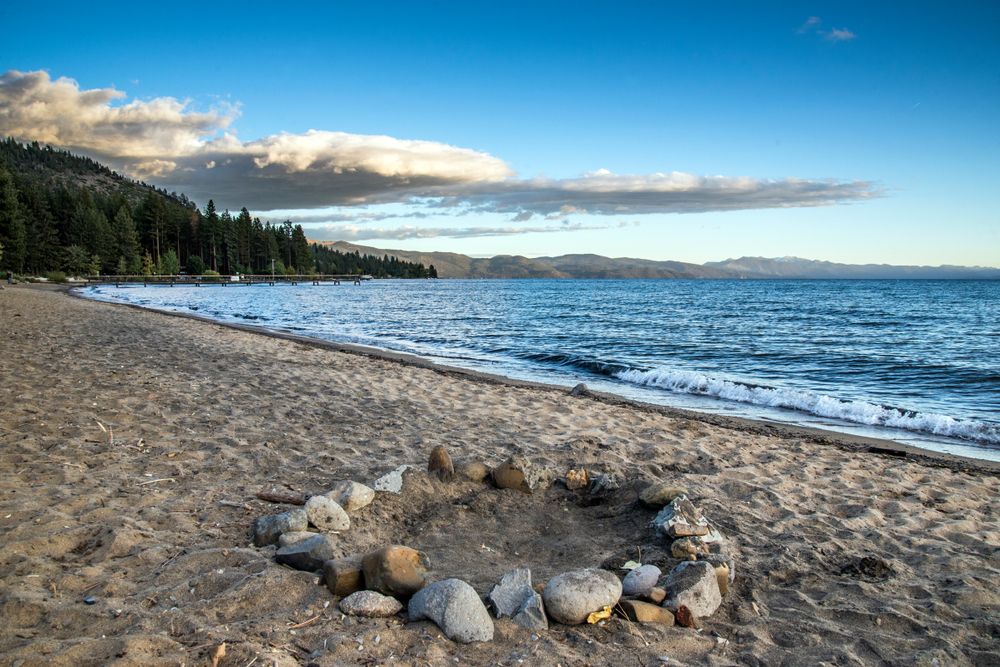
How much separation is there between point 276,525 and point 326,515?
43 cm

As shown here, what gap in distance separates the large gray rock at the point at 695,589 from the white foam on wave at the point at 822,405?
383 inches

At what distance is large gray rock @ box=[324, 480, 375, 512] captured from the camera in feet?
18.0

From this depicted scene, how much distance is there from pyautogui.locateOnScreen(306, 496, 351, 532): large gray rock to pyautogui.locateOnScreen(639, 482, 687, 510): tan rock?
2850 millimetres

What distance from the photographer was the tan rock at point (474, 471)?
21.3ft

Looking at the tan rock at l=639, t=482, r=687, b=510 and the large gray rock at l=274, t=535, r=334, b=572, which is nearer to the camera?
the large gray rock at l=274, t=535, r=334, b=572

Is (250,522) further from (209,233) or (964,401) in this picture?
(209,233)

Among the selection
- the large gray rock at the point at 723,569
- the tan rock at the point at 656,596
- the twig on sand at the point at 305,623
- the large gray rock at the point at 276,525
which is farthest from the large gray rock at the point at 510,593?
the large gray rock at the point at 276,525

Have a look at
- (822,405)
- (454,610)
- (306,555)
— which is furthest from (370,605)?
(822,405)

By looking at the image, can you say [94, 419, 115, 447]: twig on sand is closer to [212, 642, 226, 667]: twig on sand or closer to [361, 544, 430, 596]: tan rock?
[361, 544, 430, 596]: tan rock

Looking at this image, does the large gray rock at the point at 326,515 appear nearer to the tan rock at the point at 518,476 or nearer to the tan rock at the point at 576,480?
the tan rock at the point at 518,476

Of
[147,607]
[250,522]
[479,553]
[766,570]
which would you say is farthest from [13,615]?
[766,570]

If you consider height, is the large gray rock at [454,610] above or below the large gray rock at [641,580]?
above

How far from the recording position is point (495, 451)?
8.17 meters

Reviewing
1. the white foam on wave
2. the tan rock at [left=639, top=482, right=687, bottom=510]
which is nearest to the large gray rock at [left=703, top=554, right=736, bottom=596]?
the tan rock at [left=639, top=482, right=687, bottom=510]
